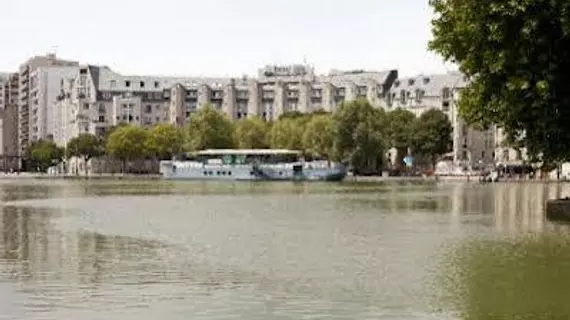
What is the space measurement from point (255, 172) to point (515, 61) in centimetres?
13592

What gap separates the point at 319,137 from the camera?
188 metres

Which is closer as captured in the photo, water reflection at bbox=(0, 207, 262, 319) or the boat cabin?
water reflection at bbox=(0, 207, 262, 319)

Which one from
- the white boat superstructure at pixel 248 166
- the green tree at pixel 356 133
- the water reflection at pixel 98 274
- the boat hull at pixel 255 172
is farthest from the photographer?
the green tree at pixel 356 133

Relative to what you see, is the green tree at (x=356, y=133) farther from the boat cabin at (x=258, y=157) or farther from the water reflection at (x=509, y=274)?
the water reflection at (x=509, y=274)

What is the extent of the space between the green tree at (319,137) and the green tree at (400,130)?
1140 cm

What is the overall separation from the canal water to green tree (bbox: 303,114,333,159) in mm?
126177

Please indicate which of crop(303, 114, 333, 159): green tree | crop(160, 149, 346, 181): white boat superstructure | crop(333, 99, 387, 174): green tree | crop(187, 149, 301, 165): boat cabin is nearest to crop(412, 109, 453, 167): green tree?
crop(333, 99, 387, 174): green tree

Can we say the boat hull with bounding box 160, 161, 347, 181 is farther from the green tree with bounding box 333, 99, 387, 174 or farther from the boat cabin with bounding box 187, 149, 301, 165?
the green tree with bounding box 333, 99, 387, 174

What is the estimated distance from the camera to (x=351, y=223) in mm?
52719

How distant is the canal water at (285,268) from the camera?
24.1 m

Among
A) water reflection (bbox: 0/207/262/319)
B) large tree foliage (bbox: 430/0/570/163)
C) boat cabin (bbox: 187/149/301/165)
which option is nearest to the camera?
water reflection (bbox: 0/207/262/319)

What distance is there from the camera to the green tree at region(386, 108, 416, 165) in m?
189

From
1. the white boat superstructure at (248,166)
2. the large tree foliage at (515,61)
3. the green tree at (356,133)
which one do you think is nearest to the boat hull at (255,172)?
the white boat superstructure at (248,166)

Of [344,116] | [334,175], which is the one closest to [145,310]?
[334,175]
